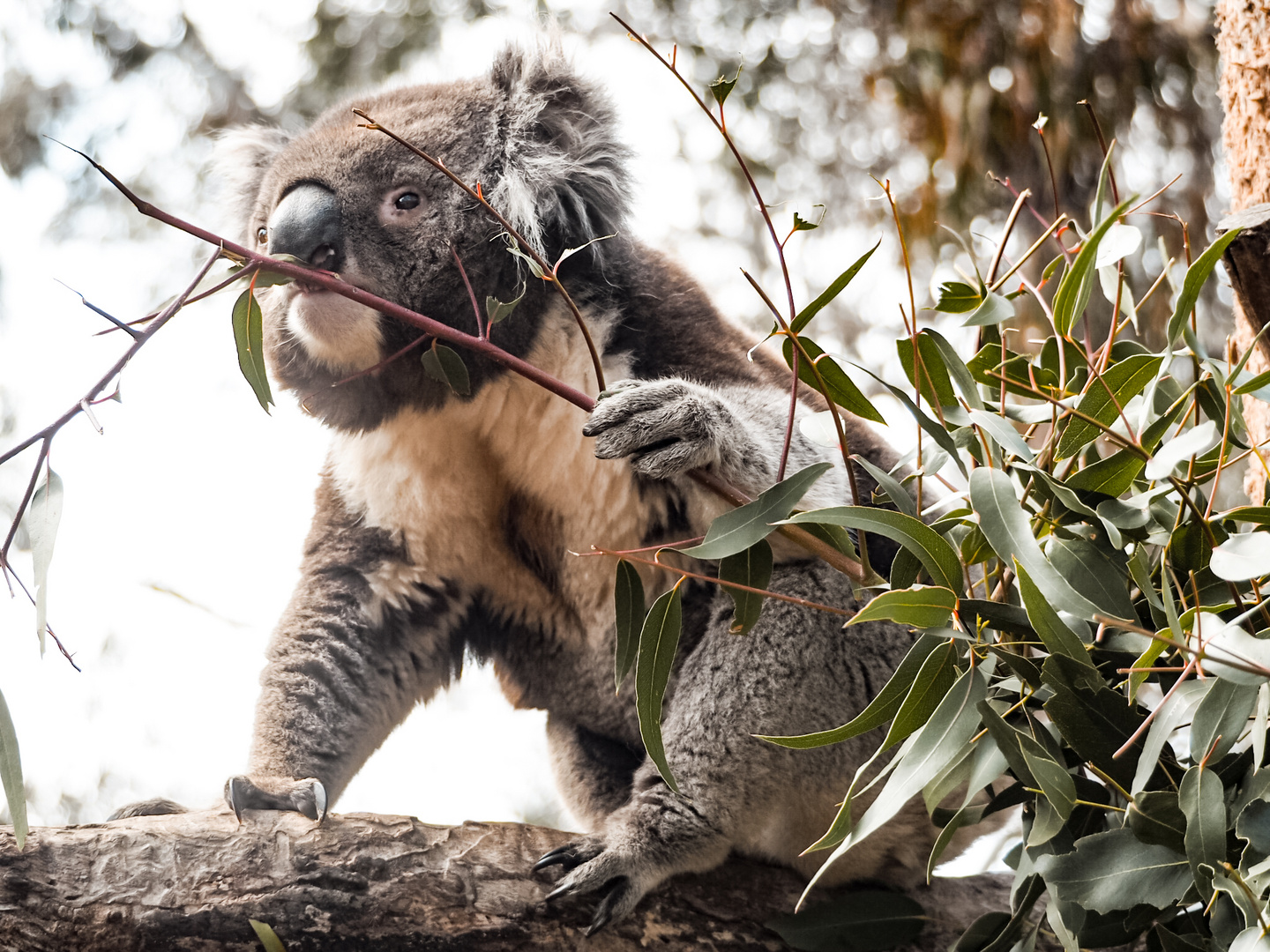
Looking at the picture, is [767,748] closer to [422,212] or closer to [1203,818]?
[1203,818]

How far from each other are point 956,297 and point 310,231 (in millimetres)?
1132

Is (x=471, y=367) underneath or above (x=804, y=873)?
above

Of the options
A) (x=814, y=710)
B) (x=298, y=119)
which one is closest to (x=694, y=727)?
(x=814, y=710)

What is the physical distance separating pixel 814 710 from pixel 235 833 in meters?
0.95

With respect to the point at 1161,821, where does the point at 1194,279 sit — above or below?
above

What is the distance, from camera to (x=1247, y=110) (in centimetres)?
197

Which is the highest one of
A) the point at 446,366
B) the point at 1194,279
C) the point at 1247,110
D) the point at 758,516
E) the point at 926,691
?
the point at 1247,110

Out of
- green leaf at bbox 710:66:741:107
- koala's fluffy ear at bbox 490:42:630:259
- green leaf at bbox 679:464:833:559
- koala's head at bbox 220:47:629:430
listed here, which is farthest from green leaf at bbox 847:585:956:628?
koala's fluffy ear at bbox 490:42:630:259

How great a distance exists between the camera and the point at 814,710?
1.82 meters

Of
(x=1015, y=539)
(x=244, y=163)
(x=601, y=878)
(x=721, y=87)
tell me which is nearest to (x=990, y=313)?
(x=1015, y=539)

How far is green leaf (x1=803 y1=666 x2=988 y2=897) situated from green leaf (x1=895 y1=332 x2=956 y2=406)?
329 millimetres

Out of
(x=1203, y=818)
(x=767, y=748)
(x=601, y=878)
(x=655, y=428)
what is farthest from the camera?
(x=767, y=748)

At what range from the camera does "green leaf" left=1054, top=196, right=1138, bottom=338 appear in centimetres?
110

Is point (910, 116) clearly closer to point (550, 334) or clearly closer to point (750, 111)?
point (750, 111)
